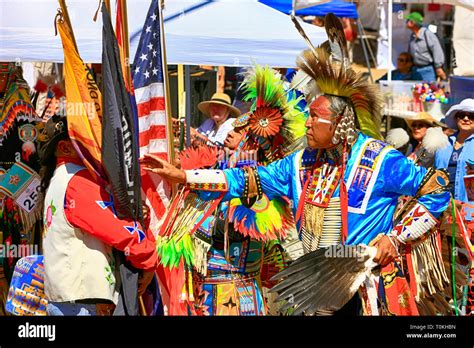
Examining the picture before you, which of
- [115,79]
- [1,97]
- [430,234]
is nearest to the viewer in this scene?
[115,79]

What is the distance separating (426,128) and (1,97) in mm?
4040

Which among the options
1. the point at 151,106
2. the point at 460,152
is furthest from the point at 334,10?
the point at 151,106

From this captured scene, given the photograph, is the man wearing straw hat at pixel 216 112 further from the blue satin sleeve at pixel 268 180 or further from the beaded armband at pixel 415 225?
the beaded armband at pixel 415 225

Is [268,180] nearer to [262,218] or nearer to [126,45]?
[262,218]

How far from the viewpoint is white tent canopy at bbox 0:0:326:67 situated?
6523 millimetres

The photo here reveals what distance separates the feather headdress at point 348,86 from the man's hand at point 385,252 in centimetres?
70

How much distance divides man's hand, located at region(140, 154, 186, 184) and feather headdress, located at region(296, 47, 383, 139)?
2.86 feet

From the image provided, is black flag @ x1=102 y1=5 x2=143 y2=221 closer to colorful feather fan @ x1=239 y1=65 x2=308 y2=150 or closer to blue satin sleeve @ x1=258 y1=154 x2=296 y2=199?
blue satin sleeve @ x1=258 y1=154 x2=296 y2=199

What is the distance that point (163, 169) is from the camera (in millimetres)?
4547

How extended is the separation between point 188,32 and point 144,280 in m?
3.01

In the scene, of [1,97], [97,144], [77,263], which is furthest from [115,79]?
[1,97]

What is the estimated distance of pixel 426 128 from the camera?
8406 mm
